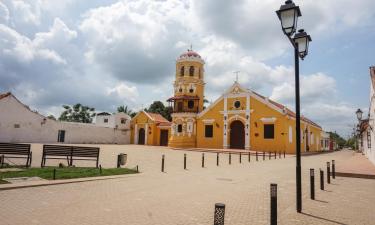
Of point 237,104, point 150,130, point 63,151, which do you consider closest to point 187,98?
point 237,104

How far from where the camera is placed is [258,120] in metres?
34.8

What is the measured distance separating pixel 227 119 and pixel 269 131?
18.5 feet

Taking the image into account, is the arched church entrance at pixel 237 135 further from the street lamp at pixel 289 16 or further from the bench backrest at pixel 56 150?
the street lamp at pixel 289 16

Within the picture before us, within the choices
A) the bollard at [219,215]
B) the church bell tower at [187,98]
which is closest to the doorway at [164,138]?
the church bell tower at [187,98]

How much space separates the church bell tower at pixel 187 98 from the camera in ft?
130

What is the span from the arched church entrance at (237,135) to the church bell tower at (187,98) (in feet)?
17.3

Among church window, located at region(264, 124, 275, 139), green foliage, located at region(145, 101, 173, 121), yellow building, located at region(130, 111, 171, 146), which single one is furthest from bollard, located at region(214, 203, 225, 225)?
green foliage, located at region(145, 101, 173, 121)

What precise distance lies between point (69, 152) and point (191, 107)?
29.1 meters

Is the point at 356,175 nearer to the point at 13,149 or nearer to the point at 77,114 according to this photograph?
the point at 13,149

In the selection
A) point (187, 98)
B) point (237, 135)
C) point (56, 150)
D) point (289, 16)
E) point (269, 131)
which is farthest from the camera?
point (187, 98)

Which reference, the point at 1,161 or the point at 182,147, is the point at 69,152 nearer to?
the point at 1,161

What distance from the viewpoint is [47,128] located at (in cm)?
4066

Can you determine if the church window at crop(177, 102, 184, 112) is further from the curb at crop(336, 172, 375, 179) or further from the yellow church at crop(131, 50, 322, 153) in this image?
the curb at crop(336, 172, 375, 179)

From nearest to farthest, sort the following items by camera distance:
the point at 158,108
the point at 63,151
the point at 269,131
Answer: the point at 63,151
the point at 269,131
the point at 158,108
